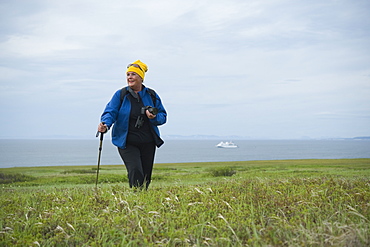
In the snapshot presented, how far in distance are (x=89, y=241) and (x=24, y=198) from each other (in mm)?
3372

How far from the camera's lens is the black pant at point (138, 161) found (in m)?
7.89

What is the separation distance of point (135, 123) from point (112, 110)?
55cm

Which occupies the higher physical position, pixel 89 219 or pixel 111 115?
pixel 111 115

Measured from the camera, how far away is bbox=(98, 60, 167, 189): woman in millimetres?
7910

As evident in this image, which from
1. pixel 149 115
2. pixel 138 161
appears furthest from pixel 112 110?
pixel 138 161

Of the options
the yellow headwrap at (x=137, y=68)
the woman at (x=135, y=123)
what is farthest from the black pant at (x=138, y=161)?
the yellow headwrap at (x=137, y=68)

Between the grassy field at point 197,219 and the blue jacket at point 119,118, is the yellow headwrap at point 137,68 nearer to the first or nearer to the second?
the blue jacket at point 119,118

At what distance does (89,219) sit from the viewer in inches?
220

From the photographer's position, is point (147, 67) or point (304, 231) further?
point (147, 67)

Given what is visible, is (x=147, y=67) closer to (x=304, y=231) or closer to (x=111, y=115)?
(x=111, y=115)

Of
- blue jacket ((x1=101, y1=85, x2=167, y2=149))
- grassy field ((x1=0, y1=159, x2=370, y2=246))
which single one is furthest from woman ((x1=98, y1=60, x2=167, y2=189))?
grassy field ((x1=0, y1=159, x2=370, y2=246))

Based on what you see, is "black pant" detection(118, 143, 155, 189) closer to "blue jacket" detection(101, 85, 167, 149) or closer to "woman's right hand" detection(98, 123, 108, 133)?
"blue jacket" detection(101, 85, 167, 149)

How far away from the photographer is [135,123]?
26.4 feet

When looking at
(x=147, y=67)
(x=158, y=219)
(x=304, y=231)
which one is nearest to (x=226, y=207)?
(x=158, y=219)
